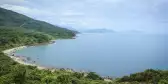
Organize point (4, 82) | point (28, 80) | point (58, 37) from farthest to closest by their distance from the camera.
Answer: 1. point (58, 37)
2. point (28, 80)
3. point (4, 82)

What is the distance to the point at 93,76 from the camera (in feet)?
155

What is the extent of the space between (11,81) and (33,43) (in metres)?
110

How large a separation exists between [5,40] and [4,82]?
92.4 m

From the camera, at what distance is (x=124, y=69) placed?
253ft

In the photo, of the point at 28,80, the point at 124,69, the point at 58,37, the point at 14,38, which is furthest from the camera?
the point at 58,37

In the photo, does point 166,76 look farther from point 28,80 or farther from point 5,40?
point 5,40

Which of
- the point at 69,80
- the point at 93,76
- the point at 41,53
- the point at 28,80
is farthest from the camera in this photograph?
the point at 41,53

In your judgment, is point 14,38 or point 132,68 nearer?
point 132,68

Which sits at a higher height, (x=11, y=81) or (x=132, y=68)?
(x=11, y=81)

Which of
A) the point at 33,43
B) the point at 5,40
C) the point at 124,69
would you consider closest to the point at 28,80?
the point at 124,69

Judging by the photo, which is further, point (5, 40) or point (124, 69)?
point (5, 40)

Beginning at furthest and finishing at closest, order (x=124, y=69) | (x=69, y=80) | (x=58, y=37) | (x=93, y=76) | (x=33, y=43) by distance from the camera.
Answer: (x=58, y=37)
(x=33, y=43)
(x=124, y=69)
(x=93, y=76)
(x=69, y=80)

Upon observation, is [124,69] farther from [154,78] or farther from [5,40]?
[5,40]

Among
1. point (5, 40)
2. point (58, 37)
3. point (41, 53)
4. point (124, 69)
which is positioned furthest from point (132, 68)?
point (58, 37)
